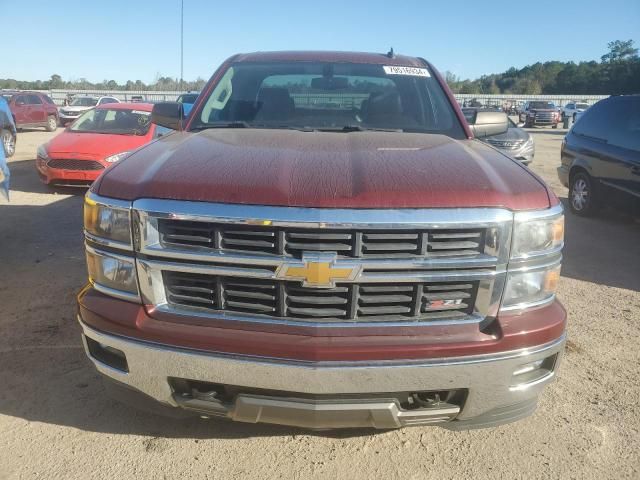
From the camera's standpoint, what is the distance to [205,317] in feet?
6.57

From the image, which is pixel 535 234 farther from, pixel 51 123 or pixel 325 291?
pixel 51 123

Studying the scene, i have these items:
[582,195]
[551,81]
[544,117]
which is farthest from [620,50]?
[582,195]

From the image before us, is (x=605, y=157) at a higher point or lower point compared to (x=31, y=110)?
lower

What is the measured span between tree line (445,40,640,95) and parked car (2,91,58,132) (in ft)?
136

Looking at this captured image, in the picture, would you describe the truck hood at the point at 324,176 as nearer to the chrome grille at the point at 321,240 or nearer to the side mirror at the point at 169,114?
the chrome grille at the point at 321,240

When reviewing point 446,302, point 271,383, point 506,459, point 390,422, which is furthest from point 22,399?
point 506,459

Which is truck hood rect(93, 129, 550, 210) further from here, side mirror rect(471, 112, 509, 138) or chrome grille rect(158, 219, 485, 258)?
side mirror rect(471, 112, 509, 138)

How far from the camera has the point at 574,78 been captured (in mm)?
83375

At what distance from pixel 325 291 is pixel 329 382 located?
0.34 m

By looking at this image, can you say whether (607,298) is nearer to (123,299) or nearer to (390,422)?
(390,422)

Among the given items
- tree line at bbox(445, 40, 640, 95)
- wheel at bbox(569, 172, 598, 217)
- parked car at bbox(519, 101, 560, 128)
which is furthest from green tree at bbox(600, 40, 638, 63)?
wheel at bbox(569, 172, 598, 217)

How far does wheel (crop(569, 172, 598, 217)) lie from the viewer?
7473mm

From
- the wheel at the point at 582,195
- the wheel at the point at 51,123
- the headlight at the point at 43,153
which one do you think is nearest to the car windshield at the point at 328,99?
the wheel at the point at 582,195

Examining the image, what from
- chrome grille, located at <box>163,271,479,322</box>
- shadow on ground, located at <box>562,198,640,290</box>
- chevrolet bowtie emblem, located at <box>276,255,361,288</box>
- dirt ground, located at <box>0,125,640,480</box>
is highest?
chevrolet bowtie emblem, located at <box>276,255,361,288</box>
